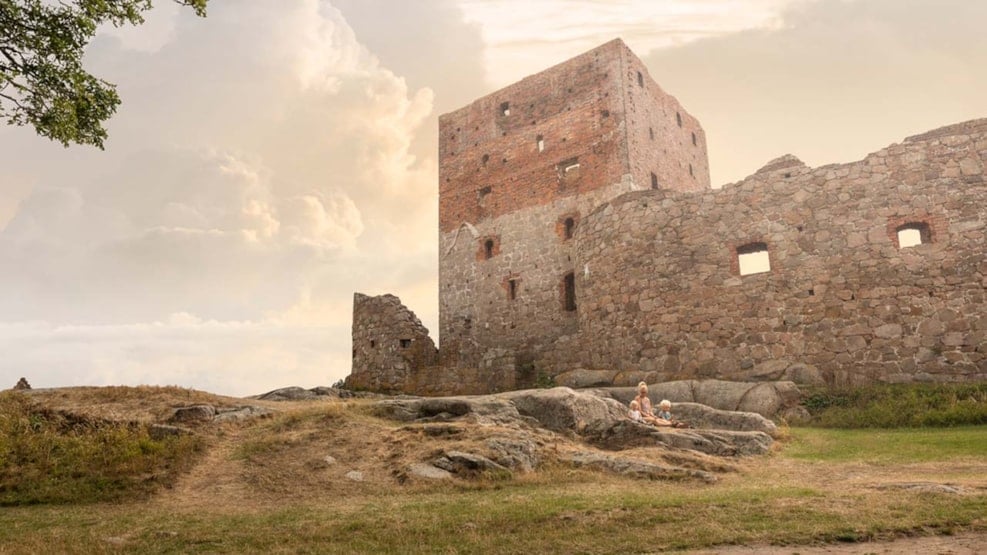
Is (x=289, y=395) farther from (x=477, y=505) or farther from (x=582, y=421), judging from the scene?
(x=477, y=505)

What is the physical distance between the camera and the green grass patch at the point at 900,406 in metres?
12.7

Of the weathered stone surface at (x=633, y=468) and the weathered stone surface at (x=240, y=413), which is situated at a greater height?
the weathered stone surface at (x=240, y=413)

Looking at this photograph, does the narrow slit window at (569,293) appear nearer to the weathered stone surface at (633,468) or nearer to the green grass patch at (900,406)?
the green grass patch at (900,406)

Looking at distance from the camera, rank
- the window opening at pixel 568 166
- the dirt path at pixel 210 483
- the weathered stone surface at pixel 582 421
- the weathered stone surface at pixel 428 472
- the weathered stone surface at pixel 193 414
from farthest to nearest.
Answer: the window opening at pixel 568 166 → the weathered stone surface at pixel 193 414 → the weathered stone surface at pixel 582 421 → the weathered stone surface at pixel 428 472 → the dirt path at pixel 210 483

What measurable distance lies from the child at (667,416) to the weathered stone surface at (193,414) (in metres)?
8.31

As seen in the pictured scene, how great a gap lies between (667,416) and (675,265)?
6471 millimetres

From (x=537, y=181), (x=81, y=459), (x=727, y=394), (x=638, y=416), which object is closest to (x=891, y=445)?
(x=638, y=416)

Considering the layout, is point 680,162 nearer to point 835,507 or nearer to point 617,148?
point 617,148

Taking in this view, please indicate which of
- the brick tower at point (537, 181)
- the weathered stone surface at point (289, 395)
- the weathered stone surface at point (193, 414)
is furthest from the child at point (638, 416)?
the brick tower at point (537, 181)

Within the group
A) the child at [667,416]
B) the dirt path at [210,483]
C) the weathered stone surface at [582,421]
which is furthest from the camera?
the child at [667,416]

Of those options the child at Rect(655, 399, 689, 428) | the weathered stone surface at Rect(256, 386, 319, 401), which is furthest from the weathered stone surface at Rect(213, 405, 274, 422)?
the child at Rect(655, 399, 689, 428)

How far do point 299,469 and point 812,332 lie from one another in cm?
1251

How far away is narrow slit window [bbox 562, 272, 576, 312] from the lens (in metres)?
25.2

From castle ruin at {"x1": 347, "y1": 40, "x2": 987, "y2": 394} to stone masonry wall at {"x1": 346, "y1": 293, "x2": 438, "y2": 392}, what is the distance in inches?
2.6
